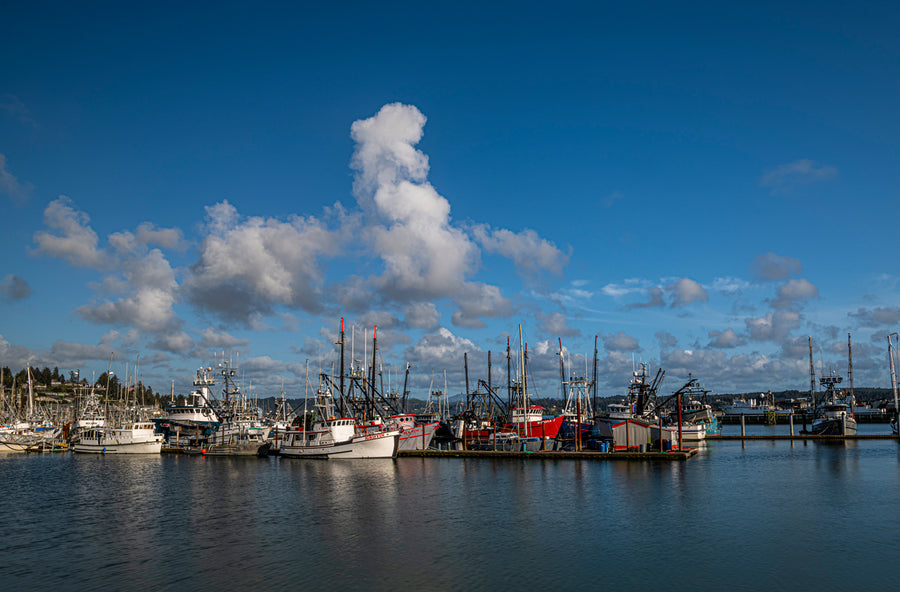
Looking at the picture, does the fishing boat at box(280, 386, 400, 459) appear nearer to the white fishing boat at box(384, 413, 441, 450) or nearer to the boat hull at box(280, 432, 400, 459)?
the boat hull at box(280, 432, 400, 459)

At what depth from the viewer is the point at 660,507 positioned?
5206 cm

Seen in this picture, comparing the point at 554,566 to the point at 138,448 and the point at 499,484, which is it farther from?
the point at 138,448

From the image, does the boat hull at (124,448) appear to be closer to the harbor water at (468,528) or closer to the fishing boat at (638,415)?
the harbor water at (468,528)

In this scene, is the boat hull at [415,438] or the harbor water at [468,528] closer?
the harbor water at [468,528]

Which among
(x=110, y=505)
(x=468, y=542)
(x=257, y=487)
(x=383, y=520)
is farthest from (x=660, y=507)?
(x=110, y=505)

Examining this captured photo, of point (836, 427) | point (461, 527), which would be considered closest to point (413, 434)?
point (461, 527)

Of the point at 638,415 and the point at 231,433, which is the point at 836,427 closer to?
the point at 638,415

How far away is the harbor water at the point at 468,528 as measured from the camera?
3406 centimetres

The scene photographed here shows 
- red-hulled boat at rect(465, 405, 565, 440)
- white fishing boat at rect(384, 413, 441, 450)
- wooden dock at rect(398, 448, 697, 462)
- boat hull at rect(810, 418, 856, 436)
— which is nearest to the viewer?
wooden dock at rect(398, 448, 697, 462)

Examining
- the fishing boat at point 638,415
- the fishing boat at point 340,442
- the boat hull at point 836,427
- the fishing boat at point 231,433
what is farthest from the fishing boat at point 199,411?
the boat hull at point 836,427

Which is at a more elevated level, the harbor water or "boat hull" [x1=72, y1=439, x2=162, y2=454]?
the harbor water

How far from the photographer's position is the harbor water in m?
34.1

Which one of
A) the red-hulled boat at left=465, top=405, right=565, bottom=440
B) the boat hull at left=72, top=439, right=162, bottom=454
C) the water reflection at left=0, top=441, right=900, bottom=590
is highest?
the water reflection at left=0, top=441, right=900, bottom=590

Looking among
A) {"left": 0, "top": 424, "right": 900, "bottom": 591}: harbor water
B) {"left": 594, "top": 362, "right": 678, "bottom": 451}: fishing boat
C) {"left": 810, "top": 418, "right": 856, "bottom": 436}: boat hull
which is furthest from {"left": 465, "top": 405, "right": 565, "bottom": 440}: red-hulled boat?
{"left": 810, "top": 418, "right": 856, "bottom": 436}: boat hull
